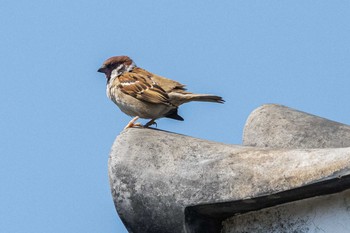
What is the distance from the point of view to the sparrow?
22.9 feet

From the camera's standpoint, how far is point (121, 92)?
282 inches

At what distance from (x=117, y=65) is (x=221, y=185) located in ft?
11.8

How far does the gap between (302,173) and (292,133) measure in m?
1.43

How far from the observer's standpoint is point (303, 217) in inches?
150

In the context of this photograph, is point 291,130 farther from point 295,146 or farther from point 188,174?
point 188,174

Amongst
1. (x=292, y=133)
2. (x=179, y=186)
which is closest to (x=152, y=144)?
(x=179, y=186)

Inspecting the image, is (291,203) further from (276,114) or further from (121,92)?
(121,92)

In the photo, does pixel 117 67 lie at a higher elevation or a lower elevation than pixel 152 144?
higher

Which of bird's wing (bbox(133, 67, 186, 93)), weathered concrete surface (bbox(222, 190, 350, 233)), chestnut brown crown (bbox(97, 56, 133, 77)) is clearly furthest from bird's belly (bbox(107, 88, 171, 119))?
weathered concrete surface (bbox(222, 190, 350, 233))

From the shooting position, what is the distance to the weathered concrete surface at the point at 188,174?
377cm

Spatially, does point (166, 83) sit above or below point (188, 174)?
above

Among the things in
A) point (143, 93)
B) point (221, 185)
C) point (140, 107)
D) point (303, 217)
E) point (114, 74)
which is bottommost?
point (303, 217)

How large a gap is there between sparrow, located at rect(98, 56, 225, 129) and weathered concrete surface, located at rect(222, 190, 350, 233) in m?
2.87

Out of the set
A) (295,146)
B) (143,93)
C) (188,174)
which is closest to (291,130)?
(295,146)
